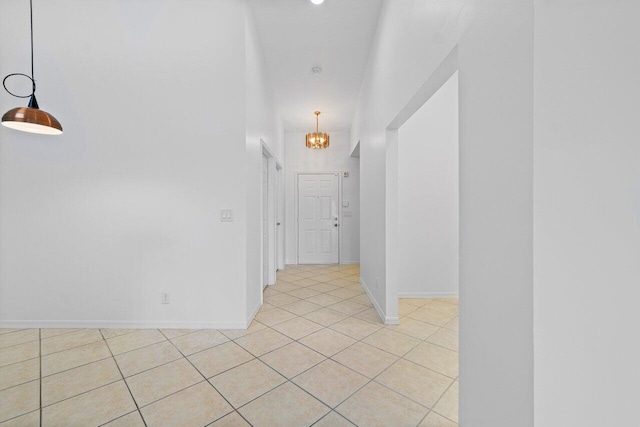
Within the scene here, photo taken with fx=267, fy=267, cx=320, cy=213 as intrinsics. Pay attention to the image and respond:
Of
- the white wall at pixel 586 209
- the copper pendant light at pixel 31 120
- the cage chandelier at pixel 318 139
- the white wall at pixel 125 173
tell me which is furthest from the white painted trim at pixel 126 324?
the cage chandelier at pixel 318 139

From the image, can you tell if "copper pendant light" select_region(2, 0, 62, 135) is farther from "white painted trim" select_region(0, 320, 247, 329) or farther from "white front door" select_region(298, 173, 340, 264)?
"white front door" select_region(298, 173, 340, 264)

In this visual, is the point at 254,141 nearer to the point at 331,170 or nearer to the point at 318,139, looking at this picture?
the point at 318,139

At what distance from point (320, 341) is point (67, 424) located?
5.64 feet

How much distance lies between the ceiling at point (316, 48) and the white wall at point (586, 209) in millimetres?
2477

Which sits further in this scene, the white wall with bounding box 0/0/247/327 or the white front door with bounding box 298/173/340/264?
the white front door with bounding box 298/173/340/264

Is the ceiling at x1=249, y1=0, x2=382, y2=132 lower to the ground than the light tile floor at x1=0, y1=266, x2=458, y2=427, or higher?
higher

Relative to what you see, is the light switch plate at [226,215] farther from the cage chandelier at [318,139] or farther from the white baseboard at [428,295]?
the cage chandelier at [318,139]

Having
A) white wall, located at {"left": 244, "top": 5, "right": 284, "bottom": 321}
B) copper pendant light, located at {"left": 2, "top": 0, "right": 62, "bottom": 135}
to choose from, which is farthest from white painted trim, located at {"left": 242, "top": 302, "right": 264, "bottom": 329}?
copper pendant light, located at {"left": 2, "top": 0, "right": 62, "bottom": 135}

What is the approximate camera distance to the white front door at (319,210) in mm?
6184

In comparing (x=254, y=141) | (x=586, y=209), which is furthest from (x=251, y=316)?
(x=586, y=209)

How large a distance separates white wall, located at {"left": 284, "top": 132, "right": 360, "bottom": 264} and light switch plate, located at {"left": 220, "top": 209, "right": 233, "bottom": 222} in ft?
11.3

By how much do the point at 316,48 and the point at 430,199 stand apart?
2.48m

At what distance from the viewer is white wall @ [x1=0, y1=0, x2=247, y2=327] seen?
2.70 m

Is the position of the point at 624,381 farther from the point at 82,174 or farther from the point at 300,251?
the point at 300,251
